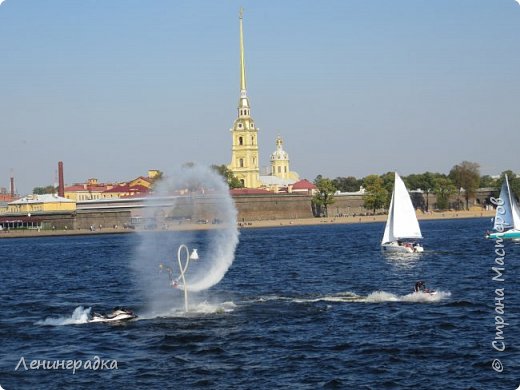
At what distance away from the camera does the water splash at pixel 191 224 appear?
118 feet

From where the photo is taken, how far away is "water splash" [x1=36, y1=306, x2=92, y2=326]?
3909cm

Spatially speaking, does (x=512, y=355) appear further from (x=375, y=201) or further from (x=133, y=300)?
(x=375, y=201)

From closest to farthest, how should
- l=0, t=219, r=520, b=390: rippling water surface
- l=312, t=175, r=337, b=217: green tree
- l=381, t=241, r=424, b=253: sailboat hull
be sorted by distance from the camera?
l=0, t=219, r=520, b=390: rippling water surface → l=381, t=241, r=424, b=253: sailboat hull → l=312, t=175, r=337, b=217: green tree

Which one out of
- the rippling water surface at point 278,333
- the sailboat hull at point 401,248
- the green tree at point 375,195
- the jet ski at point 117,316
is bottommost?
the rippling water surface at point 278,333

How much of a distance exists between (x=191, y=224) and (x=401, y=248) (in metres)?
40.4

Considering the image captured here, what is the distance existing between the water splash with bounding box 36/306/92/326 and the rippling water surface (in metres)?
0.11

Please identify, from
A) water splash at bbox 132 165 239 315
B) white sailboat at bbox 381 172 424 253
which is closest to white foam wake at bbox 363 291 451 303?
water splash at bbox 132 165 239 315

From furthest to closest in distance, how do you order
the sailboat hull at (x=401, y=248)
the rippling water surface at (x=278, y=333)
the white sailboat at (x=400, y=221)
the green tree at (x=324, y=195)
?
the green tree at (x=324, y=195), the white sailboat at (x=400, y=221), the sailboat hull at (x=401, y=248), the rippling water surface at (x=278, y=333)

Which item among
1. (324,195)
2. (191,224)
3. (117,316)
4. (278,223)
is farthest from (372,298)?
(324,195)

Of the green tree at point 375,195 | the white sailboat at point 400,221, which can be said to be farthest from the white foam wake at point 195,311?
the green tree at point 375,195

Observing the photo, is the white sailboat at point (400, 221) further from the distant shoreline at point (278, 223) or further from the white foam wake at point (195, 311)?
the distant shoreline at point (278, 223)

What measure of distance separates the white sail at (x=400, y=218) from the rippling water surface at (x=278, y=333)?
18.4 m

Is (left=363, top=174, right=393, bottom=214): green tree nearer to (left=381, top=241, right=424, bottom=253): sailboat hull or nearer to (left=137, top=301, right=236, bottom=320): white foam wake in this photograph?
(left=381, top=241, right=424, bottom=253): sailboat hull

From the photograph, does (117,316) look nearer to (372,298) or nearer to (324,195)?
(372,298)
